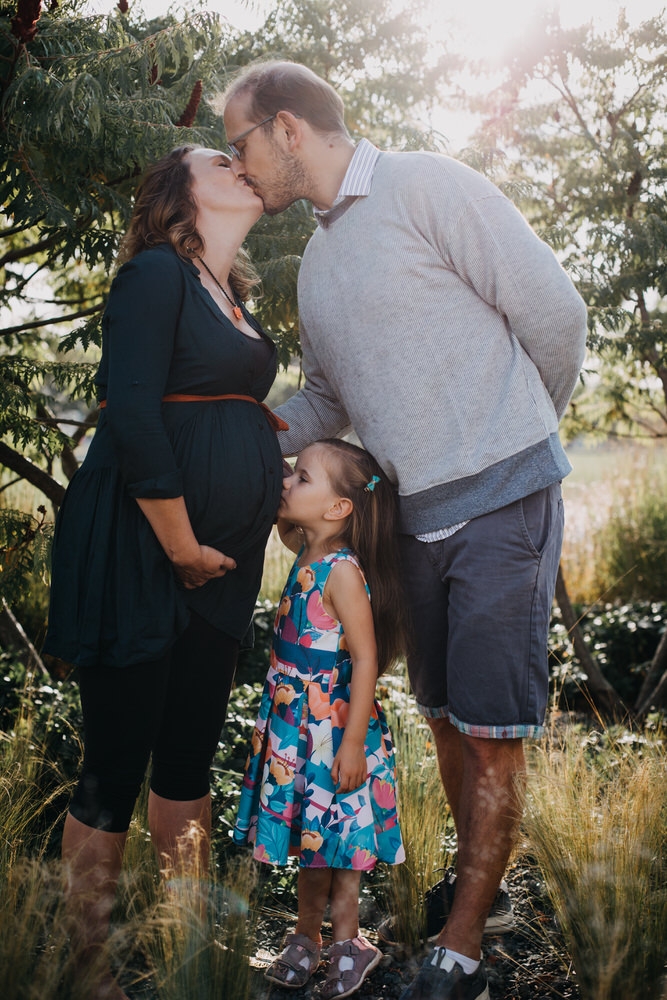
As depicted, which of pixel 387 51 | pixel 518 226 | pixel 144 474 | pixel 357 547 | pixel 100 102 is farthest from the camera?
pixel 387 51

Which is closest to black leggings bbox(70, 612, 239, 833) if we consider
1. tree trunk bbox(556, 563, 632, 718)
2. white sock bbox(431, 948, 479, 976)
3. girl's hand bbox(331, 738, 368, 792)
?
girl's hand bbox(331, 738, 368, 792)

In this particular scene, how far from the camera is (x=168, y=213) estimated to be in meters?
2.10

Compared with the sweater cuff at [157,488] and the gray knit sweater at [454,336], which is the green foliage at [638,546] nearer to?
the gray knit sweater at [454,336]

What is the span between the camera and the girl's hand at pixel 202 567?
192 cm

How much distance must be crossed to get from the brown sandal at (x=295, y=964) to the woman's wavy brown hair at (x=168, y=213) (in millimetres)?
1804

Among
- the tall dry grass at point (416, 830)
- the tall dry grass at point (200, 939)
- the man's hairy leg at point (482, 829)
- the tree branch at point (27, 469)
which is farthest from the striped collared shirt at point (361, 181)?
the tree branch at point (27, 469)

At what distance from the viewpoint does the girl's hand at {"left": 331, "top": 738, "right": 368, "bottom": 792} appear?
2117mm

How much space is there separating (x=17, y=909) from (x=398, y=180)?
1.97m

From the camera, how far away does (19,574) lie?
10.6 ft

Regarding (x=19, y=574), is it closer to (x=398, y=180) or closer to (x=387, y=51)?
(x=398, y=180)

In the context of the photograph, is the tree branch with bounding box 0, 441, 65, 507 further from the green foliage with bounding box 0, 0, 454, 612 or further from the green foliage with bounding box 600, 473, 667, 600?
the green foliage with bounding box 600, 473, 667, 600

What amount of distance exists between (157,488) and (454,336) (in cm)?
84

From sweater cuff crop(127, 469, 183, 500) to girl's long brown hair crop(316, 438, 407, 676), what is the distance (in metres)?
0.60

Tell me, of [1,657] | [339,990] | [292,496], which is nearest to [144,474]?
[292,496]
